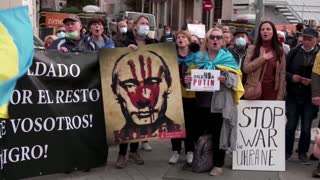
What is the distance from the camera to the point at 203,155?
19.9 ft

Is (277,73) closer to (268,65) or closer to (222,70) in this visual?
(268,65)

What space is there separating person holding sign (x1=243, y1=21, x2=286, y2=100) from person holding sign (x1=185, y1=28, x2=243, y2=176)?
1.28 feet

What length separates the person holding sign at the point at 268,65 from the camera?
20.5 ft

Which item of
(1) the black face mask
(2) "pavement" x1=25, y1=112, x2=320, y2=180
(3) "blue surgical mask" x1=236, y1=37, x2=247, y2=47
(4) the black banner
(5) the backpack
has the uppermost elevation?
(1) the black face mask

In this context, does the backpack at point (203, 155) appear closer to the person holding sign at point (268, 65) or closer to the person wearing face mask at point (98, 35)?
the person holding sign at point (268, 65)

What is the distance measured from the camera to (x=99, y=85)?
19.2 ft

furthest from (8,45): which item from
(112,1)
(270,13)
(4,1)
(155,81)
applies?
(112,1)

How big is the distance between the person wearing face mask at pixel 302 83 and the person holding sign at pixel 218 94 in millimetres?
963

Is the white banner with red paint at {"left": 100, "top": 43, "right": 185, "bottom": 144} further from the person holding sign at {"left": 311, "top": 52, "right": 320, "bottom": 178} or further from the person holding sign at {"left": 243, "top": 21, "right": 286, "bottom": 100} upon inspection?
the person holding sign at {"left": 311, "top": 52, "right": 320, "bottom": 178}

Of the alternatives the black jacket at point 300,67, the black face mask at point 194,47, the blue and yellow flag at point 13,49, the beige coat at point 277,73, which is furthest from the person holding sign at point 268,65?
the blue and yellow flag at point 13,49

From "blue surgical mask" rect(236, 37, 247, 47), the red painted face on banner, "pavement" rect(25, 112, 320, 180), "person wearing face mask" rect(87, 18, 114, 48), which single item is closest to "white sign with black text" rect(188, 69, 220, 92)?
the red painted face on banner

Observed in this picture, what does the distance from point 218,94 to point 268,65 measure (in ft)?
2.66

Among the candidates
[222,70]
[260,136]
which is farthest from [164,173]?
[222,70]

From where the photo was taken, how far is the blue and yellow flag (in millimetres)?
4707
